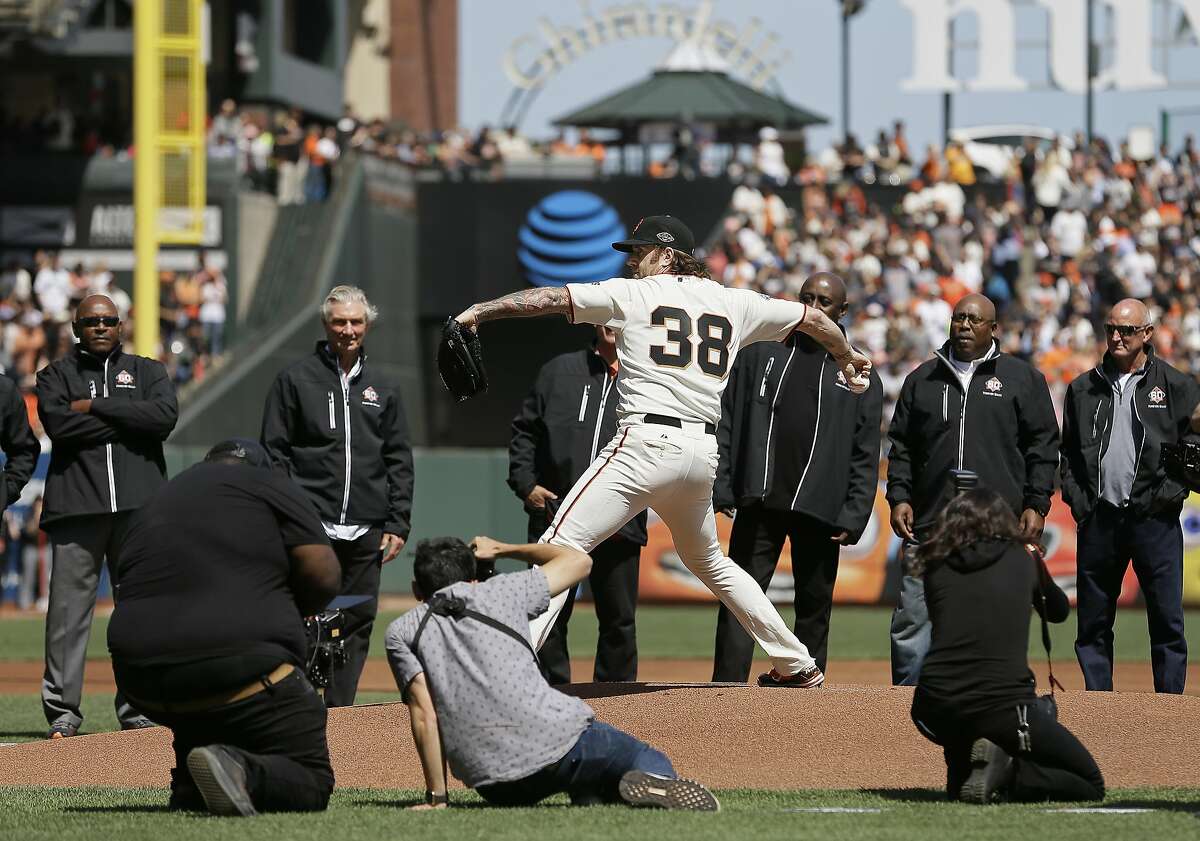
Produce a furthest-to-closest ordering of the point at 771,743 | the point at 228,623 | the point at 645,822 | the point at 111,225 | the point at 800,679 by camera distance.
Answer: the point at 111,225 → the point at 800,679 → the point at 771,743 → the point at 228,623 → the point at 645,822

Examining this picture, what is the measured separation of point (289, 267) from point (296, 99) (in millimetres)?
12437

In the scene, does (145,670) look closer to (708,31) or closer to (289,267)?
(289,267)

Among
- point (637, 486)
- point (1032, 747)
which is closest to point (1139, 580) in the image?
point (1032, 747)

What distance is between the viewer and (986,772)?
22.7 ft

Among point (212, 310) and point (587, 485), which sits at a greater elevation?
point (212, 310)

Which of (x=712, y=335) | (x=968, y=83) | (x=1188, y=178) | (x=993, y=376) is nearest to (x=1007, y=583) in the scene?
(x=712, y=335)

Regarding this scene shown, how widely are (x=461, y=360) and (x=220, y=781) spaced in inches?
75.7

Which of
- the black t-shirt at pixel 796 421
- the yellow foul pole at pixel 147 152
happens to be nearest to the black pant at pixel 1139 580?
the black t-shirt at pixel 796 421

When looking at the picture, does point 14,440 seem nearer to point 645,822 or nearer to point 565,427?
point 565,427

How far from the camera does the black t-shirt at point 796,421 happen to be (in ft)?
30.3

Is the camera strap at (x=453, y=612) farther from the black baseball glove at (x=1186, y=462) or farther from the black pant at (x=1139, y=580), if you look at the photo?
the black pant at (x=1139, y=580)

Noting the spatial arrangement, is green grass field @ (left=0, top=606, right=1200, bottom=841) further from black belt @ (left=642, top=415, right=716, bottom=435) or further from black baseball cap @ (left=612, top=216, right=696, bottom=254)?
black baseball cap @ (left=612, top=216, right=696, bottom=254)

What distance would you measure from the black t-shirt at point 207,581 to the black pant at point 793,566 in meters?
3.16

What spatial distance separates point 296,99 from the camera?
41562 millimetres
